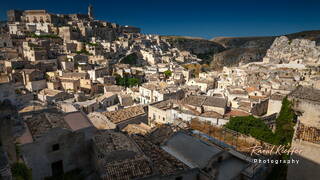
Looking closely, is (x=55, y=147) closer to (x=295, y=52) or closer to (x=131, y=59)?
(x=131, y=59)

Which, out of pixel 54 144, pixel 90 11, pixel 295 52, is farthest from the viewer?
pixel 90 11

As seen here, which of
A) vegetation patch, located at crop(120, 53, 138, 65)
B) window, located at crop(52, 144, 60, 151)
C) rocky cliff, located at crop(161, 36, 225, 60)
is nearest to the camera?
window, located at crop(52, 144, 60, 151)

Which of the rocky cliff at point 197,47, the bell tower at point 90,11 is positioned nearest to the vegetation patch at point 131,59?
the bell tower at point 90,11

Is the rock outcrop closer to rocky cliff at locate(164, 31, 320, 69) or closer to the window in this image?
rocky cliff at locate(164, 31, 320, 69)

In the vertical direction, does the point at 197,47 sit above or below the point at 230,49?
above

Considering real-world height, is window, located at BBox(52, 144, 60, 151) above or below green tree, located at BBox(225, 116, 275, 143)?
above

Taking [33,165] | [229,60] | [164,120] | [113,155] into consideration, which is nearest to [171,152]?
[113,155]

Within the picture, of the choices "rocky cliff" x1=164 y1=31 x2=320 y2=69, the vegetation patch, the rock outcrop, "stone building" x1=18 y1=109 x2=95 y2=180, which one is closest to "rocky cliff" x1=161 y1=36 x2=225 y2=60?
"rocky cliff" x1=164 y1=31 x2=320 y2=69

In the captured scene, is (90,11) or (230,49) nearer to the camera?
(90,11)

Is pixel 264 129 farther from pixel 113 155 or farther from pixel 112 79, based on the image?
pixel 112 79

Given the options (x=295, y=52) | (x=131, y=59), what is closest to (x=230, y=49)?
(x=295, y=52)

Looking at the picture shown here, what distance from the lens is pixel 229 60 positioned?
294 feet

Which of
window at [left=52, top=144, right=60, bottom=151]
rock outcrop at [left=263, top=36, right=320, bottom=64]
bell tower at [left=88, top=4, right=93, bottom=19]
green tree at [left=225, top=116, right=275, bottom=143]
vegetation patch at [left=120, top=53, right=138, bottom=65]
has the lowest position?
green tree at [left=225, top=116, right=275, bottom=143]

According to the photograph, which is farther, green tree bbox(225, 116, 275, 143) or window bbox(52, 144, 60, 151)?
green tree bbox(225, 116, 275, 143)
